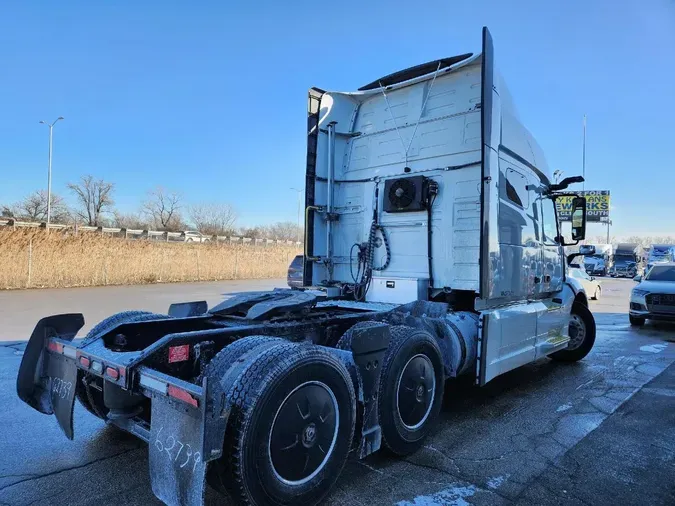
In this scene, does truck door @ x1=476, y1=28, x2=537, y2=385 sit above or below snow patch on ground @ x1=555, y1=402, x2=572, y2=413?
above

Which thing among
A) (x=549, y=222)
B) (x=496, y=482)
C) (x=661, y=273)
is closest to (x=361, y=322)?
(x=496, y=482)

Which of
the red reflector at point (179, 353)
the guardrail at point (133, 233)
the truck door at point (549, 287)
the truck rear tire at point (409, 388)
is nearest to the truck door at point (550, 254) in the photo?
the truck door at point (549, 287)

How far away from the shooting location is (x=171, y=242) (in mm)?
26141

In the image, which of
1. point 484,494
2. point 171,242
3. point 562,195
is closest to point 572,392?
point 562,195

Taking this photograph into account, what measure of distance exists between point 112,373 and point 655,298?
40.4 ft

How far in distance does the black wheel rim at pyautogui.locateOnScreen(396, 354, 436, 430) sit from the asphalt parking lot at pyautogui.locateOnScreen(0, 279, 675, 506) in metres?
0.30

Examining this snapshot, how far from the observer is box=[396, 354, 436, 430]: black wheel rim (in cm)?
374

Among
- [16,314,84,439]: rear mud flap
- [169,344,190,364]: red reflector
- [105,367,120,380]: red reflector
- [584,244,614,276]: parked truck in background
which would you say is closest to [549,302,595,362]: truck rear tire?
[169,344,190,364]: red reflector

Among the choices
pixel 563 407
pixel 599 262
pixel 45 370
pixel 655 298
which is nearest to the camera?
pixel 45 370

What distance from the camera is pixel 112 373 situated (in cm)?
281

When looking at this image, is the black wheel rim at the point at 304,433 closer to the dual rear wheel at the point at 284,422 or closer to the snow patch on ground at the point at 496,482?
the dual rear wheel at the point at 284,422

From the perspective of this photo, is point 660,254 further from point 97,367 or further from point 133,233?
point 97,367

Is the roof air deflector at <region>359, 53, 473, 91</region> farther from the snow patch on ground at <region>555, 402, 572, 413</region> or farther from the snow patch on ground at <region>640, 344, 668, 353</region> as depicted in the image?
the snow patch on ground at <region>640, 344, 668, 353</region>

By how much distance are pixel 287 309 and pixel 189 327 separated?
1028 millimetres
